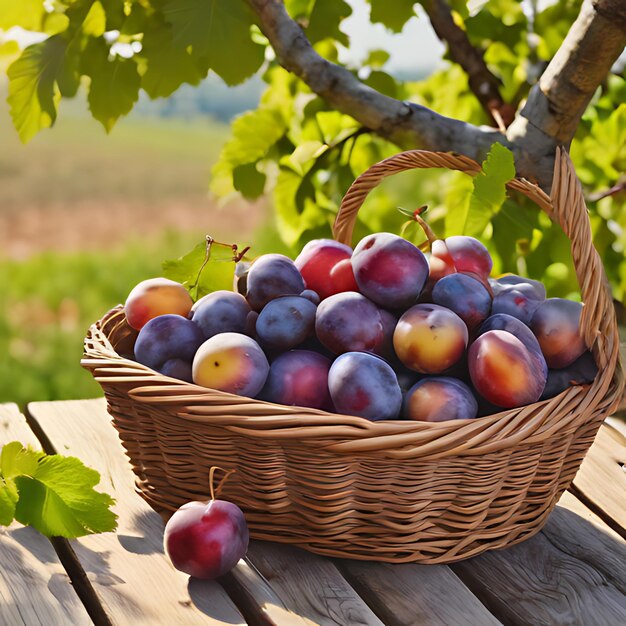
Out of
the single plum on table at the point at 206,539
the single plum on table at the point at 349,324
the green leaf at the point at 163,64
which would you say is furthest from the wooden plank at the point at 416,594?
the green leaf at the point at 163,64

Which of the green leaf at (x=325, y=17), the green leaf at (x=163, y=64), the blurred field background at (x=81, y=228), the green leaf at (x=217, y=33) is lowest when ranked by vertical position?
the blurred field background at (x=81, y=228)

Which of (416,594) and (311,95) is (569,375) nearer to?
(416,594)

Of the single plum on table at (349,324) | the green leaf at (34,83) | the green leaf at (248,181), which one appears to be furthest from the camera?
the green leaf at (248,181)

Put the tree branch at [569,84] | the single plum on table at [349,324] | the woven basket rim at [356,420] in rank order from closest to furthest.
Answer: the woven basket rim at [356,420]
the single plum on table at [349,324]
the tree branch at [569,84]

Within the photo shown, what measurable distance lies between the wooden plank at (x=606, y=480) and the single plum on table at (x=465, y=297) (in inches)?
12.5

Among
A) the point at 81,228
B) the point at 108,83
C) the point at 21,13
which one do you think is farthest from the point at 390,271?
the point at 81,228

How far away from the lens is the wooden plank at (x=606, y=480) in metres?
1.15

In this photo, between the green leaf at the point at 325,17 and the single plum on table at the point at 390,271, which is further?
the green leaf at the point at 325,17

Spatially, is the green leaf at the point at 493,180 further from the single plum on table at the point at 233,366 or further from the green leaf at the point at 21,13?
the green leaf at the point at 21,13

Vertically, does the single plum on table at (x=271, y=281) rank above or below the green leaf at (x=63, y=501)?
above

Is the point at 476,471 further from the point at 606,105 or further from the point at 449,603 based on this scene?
the point at 606,105

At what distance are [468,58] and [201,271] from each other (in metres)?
0.81

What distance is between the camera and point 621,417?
1.58 m

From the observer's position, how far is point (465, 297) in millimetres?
1044
